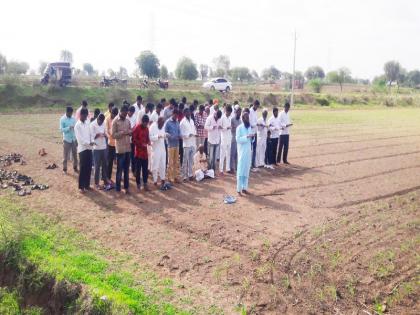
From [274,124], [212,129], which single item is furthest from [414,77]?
[212,129]

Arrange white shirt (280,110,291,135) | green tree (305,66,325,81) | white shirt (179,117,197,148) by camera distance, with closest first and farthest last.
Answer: white shirt (179,117,197,148)
white shirt (280,110,291,135)
green tree (305,66,325,81)

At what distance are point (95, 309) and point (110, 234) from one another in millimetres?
2239

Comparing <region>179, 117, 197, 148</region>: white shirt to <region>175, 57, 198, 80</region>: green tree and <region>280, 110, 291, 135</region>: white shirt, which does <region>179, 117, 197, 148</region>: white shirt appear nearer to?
<region>280, 110, 291, 135</region>: white shirt

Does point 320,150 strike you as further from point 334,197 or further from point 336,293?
point 336,293

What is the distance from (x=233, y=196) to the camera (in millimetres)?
10219

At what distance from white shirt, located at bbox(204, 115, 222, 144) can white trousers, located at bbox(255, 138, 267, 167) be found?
1.58 m

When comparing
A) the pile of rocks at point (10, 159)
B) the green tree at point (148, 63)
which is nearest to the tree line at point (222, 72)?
the green tree at point (148, 63)

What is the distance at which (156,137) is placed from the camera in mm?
10406

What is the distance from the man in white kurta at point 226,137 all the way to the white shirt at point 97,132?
128 inches

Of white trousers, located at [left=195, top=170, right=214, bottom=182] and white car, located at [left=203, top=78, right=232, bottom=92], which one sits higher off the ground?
white car, located at [left=203, top=78, right=232, bottom=92]

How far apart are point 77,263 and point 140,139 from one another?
3.96m

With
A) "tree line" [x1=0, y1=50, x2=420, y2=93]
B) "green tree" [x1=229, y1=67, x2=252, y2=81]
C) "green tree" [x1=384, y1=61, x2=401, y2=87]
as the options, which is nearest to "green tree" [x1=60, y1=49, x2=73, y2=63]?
"tree line" [x1=0, y1=50, x2=420, y2=93]

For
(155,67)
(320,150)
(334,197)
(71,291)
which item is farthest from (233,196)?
(155,67)

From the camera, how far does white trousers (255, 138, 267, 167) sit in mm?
13253
